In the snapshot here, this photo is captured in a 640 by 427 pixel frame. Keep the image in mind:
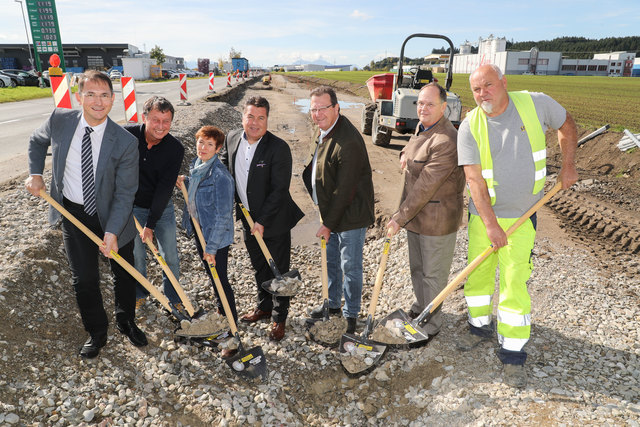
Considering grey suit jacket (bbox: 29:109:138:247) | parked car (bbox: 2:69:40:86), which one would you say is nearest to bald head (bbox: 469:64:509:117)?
grey suit jacket (bbox: 29:109:138:247)

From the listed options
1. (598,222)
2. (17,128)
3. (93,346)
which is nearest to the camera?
(93,346)

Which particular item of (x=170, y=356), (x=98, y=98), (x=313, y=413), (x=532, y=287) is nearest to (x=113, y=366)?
(x=170, y=356)

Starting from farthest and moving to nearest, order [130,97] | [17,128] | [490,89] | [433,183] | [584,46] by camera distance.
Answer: [584,46] < [17,128] < [130,97] < [433,183] < [490,89]

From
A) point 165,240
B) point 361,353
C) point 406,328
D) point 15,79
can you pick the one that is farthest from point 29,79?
point 406,328

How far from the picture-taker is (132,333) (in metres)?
3.66

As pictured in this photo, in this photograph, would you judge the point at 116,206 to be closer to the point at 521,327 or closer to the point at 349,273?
the point at 349,273

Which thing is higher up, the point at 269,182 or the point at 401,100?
the point at 401,100

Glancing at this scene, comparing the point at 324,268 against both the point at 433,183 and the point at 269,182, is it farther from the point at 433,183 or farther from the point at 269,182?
the point at 433,183

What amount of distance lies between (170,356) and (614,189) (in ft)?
29.7

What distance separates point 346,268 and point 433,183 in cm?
115

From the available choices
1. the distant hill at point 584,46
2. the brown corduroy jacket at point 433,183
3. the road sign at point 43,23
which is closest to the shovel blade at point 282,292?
the brown corduroy jacket at point 433,183

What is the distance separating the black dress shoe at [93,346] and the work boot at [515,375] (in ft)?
10.8

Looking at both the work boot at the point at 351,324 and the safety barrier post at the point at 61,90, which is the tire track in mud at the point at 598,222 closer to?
the work boot at the point at 351,324

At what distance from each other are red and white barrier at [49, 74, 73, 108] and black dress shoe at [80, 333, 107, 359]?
6752mm
